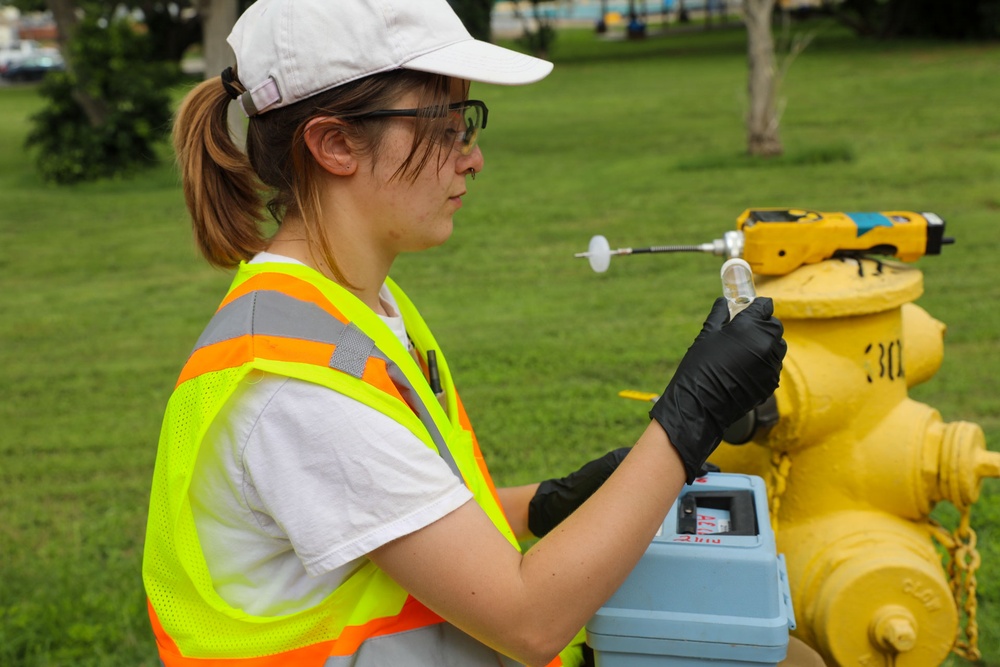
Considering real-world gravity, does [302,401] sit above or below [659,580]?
above

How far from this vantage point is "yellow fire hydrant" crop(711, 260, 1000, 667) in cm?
212

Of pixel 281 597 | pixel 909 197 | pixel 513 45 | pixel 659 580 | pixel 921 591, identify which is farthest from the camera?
pixel 513 45

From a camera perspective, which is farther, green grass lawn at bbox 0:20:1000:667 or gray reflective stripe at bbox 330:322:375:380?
green grass lawn at bbox 0:20:1000:667

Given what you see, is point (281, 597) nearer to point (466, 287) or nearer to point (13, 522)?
point (13, 522)

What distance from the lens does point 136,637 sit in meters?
2.97

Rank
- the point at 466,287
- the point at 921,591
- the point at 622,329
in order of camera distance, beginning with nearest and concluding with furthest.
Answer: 1. the point at 921,591
2. the point at 622,329
3. the point at 466,287

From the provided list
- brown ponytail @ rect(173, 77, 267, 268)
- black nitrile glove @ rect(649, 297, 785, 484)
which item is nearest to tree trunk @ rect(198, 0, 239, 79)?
brown ponytail @ rect(173, 77, 267, 268)

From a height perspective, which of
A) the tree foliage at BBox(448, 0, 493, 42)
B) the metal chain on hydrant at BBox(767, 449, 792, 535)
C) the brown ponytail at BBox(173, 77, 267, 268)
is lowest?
the tree foliage at BBox(448, 0, 493, 42)

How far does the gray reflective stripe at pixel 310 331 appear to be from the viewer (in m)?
1.36

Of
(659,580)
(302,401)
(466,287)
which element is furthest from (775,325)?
(466,287)

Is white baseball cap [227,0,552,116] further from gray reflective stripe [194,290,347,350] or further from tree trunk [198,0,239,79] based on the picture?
tree trunk [198,0,239,79]

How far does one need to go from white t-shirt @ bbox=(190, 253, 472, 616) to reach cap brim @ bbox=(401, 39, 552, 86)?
18.3 inches

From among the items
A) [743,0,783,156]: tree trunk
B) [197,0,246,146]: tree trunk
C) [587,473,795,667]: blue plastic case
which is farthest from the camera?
[743,0,783,156]: tree trunk

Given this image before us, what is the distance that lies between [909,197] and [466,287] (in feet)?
12.0
